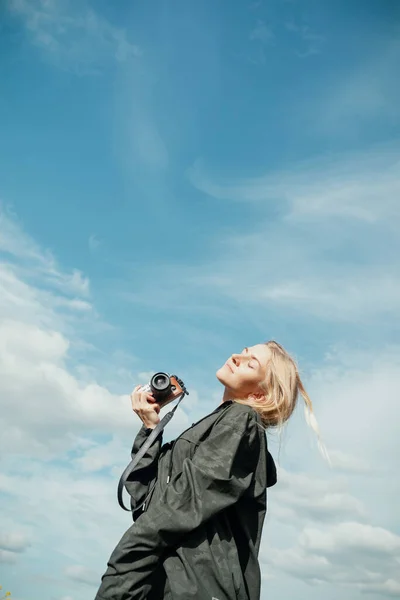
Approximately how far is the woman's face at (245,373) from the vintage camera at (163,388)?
0.36 metres

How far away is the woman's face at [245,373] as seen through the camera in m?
4.47

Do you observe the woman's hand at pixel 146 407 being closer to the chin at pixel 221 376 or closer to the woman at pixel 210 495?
the woman at pixel 210 495

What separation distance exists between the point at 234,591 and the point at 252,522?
55 cm

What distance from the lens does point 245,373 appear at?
4.48 m

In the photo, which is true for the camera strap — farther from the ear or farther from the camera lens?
the ear

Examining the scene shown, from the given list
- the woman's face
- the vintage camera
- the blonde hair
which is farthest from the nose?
the vintage camera

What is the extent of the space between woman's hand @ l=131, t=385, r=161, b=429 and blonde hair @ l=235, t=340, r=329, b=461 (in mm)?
629

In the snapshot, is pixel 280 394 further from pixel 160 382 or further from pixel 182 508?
pixel 182 508

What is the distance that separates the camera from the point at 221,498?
362cm

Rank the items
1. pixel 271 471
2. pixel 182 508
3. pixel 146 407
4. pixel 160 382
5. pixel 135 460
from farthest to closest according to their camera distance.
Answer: pixel 160 382 < pixel 146 407 < pixel 271 471 < pixel 135 460 < pixel 182 508

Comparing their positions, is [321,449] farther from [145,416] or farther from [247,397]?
[145,416]

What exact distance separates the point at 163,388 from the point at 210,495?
107cm

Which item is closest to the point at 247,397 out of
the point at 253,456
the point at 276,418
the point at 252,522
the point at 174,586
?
the point at 276,418

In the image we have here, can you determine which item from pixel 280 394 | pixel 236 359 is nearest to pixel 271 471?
pixel 280 394
